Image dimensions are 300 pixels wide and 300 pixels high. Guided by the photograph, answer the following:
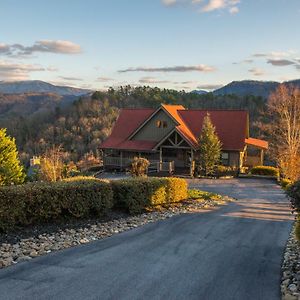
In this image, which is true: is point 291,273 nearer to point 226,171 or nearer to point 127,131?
point 226,171

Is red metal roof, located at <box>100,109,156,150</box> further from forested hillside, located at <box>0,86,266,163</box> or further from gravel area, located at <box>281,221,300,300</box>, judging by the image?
forested hillside, located at <box>0,86,266,163</box>

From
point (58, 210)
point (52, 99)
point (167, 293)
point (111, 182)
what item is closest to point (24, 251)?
point (58, 210)

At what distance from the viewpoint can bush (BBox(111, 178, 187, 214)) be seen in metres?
15.1

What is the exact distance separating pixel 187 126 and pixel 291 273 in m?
31.1

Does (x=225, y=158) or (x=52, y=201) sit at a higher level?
(x=52, y=201)

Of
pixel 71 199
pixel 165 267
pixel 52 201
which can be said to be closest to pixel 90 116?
pixel 71 199

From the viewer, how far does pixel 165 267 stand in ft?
30.4

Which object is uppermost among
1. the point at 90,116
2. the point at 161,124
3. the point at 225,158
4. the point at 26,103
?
the point at 26,103

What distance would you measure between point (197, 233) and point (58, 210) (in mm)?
4894

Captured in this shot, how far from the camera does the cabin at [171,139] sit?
118 ft

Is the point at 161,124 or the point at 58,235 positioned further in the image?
the point at 161,124

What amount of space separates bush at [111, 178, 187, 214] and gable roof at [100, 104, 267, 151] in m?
16.7

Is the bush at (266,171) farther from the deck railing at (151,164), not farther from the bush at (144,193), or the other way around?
the bush at (144,193)

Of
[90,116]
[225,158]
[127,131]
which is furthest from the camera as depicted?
[90,116]
